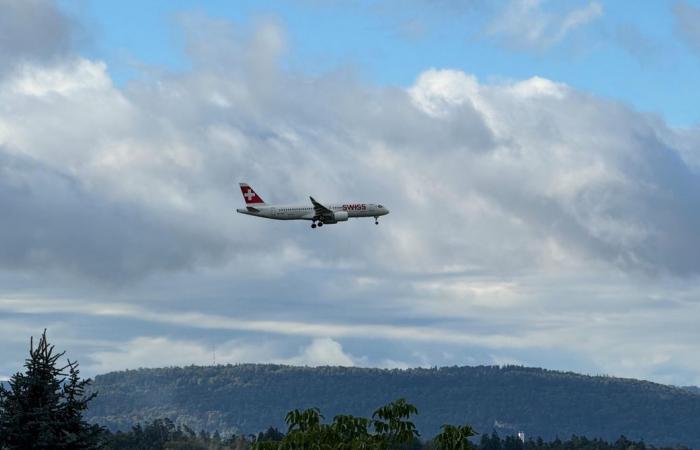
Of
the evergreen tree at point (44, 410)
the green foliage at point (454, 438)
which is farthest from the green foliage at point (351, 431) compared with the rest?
the evergreen tree at point (44, 410)

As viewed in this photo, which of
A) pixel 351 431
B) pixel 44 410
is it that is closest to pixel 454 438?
pixel 351 431

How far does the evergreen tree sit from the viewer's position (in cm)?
5709

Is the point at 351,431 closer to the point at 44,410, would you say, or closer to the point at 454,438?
the point at 454,438

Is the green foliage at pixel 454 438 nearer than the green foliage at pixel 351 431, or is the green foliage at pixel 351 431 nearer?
the green foliage at pixel 454 438

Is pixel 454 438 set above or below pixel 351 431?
below

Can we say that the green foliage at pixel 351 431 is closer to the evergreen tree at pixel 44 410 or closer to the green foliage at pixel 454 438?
the green foliage at pixel 454 438

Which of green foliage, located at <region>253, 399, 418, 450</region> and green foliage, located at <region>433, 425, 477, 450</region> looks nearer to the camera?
green foliage, located at <region>433, 425, 477, 450</region>

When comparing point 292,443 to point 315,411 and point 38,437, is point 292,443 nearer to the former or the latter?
point 315,411

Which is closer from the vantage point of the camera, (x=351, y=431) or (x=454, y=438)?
(x=454, y=438)

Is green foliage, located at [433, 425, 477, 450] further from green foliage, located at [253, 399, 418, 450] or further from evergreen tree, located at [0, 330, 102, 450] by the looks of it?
evergreen tree, located at [0, 330, 102, 450]

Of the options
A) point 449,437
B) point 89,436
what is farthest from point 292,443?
point 89,436

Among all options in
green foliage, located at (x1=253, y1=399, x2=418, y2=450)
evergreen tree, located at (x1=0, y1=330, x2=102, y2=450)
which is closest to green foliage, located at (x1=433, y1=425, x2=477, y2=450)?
green foliage, located at (x1=253, y1=399, x2=418, y2=450)

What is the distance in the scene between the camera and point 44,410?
5734cm

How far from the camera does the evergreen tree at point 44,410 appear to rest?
5709 centimetres
